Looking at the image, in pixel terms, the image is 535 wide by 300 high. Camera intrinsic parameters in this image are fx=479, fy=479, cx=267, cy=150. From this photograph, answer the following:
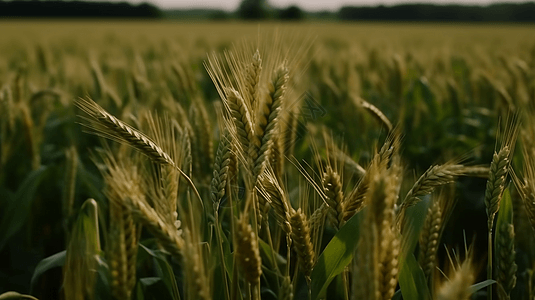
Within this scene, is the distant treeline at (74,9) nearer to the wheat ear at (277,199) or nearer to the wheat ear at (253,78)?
the wheat ear at (253,78)

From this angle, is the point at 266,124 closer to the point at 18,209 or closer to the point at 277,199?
the point at 277,199

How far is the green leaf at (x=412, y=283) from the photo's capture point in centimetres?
102

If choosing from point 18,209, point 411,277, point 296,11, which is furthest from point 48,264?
point 296,11

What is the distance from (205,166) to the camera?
166 centimetres

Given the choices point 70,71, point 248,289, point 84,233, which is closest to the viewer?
point 248,289

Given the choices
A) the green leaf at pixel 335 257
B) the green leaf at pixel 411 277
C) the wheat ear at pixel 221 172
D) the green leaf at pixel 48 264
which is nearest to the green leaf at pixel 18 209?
the green leaf at pixel 48 264

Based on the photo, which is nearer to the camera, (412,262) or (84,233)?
(412,262)

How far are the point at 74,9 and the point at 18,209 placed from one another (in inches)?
2392

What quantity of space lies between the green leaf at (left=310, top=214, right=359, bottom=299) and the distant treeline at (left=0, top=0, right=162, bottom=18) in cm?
5675

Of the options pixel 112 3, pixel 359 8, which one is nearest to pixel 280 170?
pixel 112 3

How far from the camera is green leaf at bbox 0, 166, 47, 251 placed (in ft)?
5.83

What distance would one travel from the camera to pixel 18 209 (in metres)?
1.80

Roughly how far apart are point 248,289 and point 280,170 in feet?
1.37

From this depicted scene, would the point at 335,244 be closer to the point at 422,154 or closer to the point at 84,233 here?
the point at 84,233
